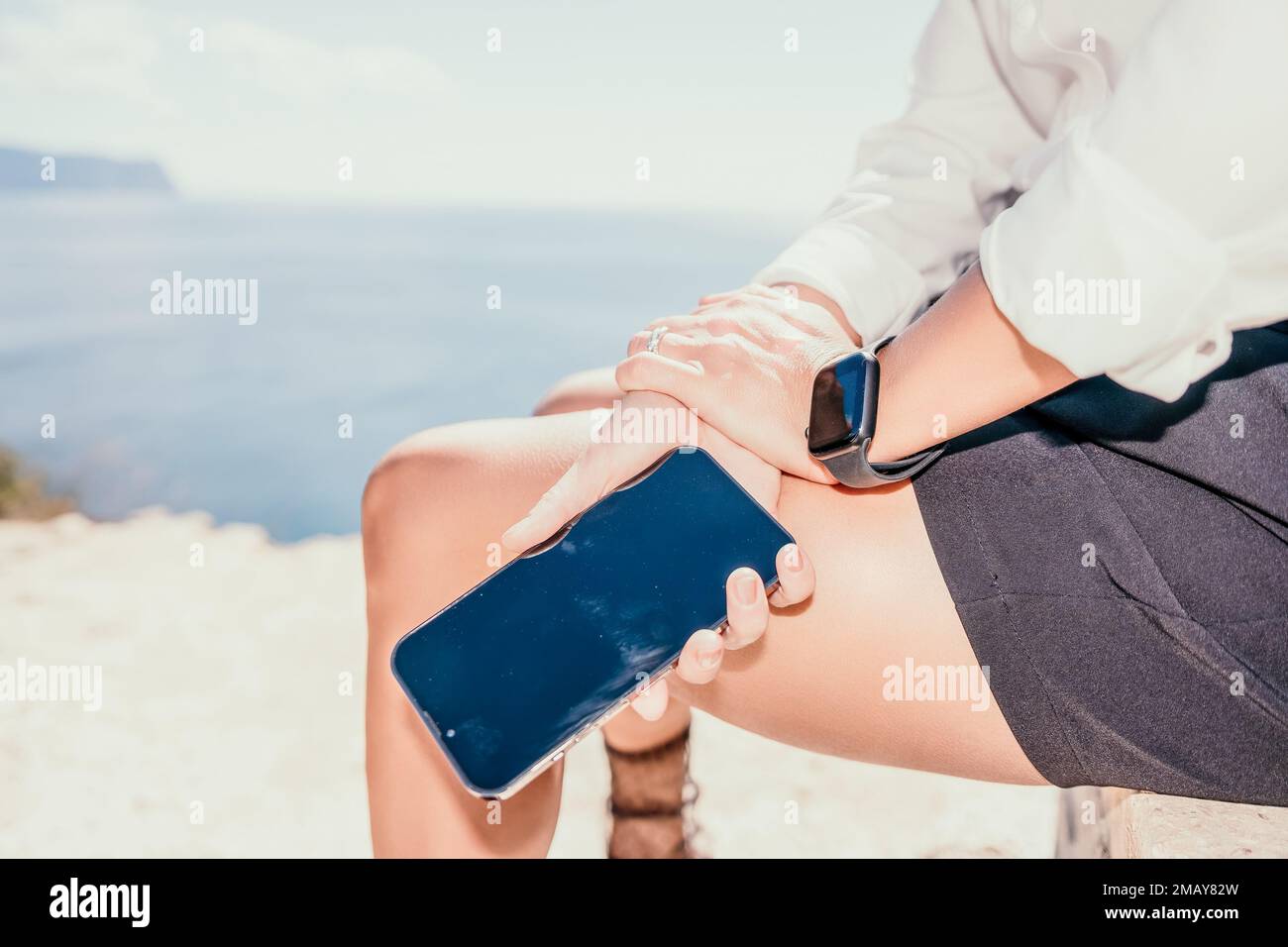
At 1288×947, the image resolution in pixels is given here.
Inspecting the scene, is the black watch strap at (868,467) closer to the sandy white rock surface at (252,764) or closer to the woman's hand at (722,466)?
the woman's hand at (722,466)

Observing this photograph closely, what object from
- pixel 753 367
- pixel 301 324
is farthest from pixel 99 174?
pixel 753 367

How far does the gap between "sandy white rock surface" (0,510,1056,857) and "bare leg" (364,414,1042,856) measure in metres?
0.78

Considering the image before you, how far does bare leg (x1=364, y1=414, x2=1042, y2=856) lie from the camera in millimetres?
625

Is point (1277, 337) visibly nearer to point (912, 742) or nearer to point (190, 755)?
point (912, 742)

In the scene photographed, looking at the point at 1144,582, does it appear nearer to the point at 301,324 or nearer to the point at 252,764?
the point at 252,764

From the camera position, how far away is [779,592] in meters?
0.62

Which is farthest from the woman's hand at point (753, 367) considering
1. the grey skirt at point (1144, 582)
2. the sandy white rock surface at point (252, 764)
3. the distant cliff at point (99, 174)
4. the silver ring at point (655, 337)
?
the distant cliff at point (99, 174)

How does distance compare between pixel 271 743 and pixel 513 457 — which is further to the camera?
pixel 271 743

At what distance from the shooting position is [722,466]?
2.15 feet

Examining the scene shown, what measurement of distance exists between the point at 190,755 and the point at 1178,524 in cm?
159

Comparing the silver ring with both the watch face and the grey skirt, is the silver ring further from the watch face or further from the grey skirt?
the grey skirt

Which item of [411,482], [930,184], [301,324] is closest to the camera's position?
[411,482]

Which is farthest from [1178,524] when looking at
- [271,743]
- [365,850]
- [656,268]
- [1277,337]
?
[656,268]

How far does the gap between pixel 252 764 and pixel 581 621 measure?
1261 mm
